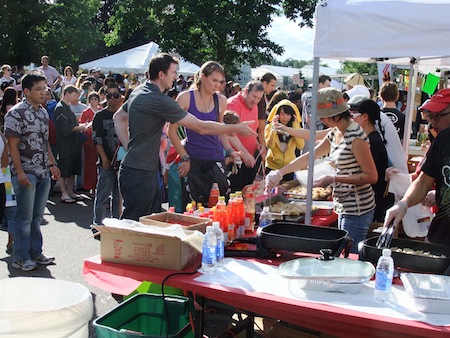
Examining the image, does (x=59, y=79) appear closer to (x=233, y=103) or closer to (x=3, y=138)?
(x=233, y=103)

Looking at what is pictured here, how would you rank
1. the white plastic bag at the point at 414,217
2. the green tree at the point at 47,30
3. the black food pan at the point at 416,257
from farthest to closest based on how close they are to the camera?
the green tree at the point at 47,30, the white plastic bag at the point at 414,217, the black food pan at the point at 416,257

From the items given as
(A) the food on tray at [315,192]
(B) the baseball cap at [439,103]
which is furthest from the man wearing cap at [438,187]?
(A) the food on tray at [315,192]

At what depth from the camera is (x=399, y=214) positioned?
3061 mm

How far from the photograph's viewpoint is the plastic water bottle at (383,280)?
2463mm

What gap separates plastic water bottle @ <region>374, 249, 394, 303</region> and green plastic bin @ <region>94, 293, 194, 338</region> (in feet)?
3.61

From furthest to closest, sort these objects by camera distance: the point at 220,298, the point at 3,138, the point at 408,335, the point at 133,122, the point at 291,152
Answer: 1. the point at 291,152
2. the point at 3,138
3. the point at 133,122
4. the point at 220,298
5. the point at 408,335

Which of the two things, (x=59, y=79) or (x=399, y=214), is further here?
(x=59, y=79)

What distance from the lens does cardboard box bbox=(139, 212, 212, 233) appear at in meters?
3.21

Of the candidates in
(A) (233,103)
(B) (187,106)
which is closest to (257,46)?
(A) (233,103)

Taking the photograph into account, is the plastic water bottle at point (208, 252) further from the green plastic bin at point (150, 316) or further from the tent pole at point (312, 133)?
the tent pole at point (312, 133)

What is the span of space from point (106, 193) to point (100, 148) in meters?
0.54

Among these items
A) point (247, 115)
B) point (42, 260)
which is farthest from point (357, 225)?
point (42, 260)

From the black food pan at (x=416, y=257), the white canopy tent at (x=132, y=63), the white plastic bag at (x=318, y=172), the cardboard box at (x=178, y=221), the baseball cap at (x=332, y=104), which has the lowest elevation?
the black food pan at (x=416, y=257)

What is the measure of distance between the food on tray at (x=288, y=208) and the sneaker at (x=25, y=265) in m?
2.52
